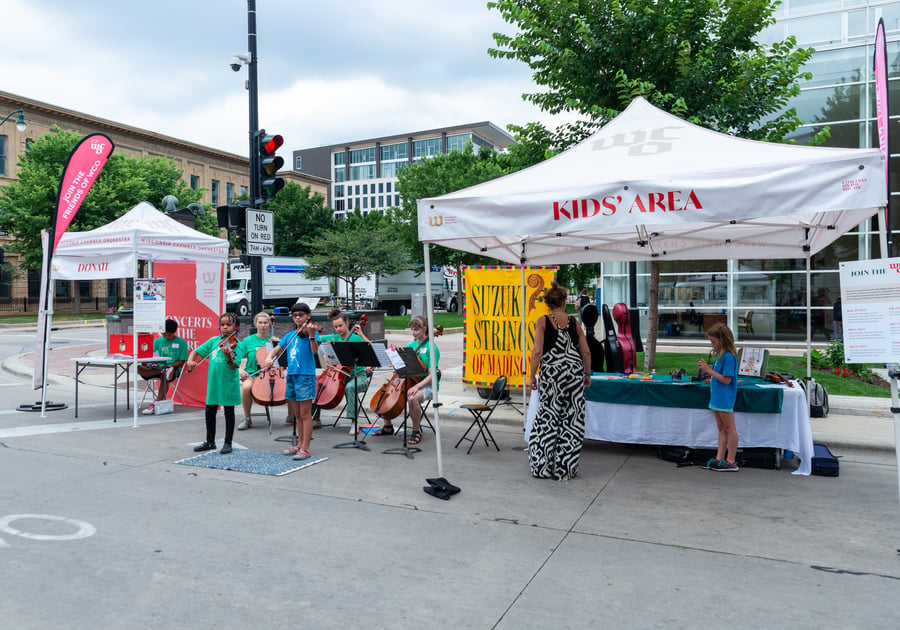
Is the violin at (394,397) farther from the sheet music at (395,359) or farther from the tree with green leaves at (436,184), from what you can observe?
the tree with green leaves at (436,184)

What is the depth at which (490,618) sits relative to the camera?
349 centimetres

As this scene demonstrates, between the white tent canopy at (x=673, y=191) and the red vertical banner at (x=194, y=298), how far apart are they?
5.99 m

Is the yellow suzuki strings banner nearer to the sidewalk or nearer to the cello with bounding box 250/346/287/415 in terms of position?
the sidewalk

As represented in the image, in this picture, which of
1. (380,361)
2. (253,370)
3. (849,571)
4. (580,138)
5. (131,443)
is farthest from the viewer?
(580,138)

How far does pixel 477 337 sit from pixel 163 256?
522cm

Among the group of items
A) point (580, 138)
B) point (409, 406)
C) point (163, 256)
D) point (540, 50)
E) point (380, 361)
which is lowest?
point (409, 406)

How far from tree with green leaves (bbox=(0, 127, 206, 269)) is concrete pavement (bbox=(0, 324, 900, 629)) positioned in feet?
115

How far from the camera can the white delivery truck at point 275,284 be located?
119 ft

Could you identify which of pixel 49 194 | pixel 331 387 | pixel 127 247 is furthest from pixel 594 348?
pixel 49 194

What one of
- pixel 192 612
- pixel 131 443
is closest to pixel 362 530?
pixel 192 612

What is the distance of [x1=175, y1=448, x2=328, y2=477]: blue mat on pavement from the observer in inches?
263

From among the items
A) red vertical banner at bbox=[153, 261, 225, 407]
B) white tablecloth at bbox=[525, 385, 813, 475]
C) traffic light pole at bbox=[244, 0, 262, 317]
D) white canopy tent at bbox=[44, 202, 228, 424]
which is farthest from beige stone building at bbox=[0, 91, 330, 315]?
white tablecloth at bbox=[525, 385, 813, 475]

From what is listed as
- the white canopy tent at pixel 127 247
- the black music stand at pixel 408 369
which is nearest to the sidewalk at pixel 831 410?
the black music stand at pixel 408 369

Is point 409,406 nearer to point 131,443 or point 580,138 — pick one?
point 131,443
